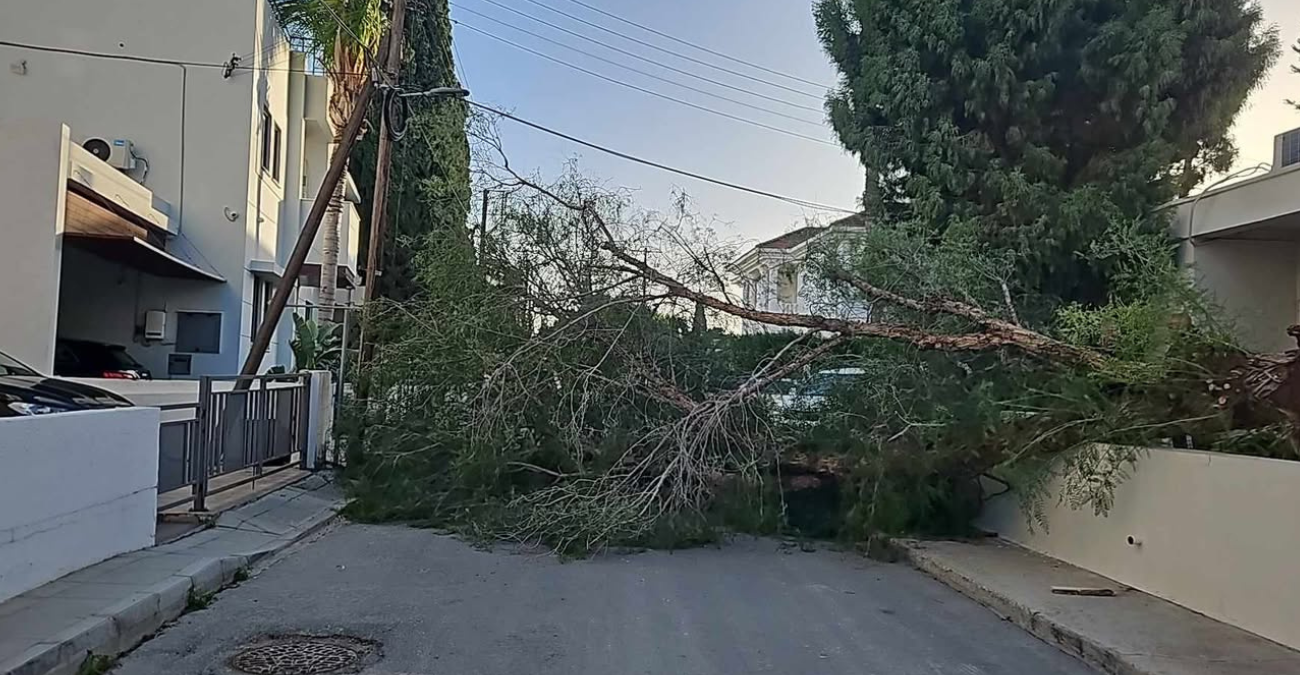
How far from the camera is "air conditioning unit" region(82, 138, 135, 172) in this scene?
1806cm

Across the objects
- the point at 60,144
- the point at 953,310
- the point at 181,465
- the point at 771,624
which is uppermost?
the point at 60,144

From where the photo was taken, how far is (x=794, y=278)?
13.0 meters

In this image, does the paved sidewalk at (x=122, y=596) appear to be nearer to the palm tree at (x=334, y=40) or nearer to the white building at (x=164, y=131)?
the white building at (x=164, y=131)

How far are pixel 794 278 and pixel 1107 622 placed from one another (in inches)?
254

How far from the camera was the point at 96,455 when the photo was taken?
7930 millimetres

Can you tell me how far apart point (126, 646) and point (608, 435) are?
18.5 feet

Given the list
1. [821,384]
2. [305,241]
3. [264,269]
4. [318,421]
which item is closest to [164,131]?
[264,269]

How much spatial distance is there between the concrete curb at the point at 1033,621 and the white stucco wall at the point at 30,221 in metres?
11.6

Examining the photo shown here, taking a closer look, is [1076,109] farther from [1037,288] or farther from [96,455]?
[96,455]

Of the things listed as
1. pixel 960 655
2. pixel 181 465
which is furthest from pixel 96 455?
pixel 960 655

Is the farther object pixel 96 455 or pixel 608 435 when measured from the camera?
pixel 608 435

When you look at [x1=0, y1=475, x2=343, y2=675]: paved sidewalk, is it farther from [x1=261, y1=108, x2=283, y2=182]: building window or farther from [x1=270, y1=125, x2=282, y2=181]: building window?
[x1=270, y1=125, x2=282, y2=181]: building window

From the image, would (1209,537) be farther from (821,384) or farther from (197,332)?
(197,332)

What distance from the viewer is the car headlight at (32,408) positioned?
7.80 metres
